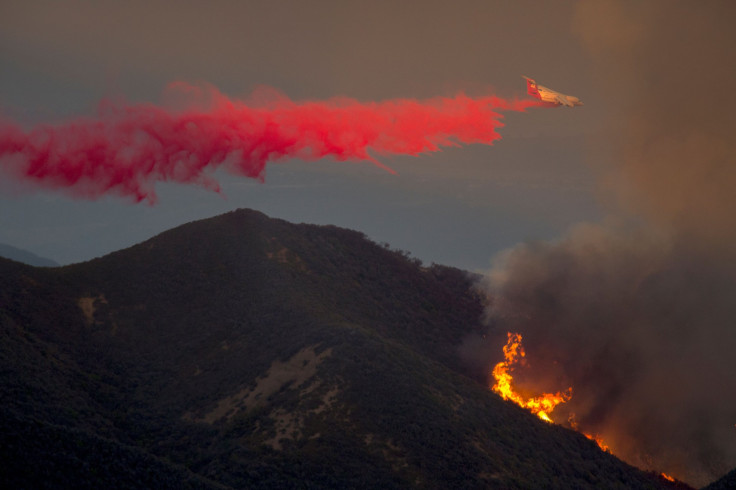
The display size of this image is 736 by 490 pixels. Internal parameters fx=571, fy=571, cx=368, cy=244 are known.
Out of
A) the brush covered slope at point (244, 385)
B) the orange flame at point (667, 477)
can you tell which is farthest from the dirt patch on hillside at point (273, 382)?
the orange flame at point (667, 477)

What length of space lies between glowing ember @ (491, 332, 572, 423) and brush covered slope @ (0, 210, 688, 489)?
583 cm

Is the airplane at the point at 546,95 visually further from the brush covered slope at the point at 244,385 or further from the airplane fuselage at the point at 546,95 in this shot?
the brush covered slope at the point at 244,385

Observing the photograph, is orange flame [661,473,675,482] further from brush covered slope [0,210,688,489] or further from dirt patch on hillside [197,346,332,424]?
dirt patch on hillside [197,346,332,424]

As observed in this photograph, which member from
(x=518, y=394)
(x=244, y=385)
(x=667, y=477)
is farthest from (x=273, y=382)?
(x=667, y=477)

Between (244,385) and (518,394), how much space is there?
35.4 m

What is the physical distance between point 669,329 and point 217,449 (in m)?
63.0

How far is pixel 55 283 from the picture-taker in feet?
216

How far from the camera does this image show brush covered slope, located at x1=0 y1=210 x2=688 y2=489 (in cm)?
4081

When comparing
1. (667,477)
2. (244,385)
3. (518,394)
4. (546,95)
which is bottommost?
(244,385)

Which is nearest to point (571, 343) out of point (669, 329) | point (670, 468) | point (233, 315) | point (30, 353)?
point (669, 329)

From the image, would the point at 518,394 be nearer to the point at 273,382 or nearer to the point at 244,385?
the point at 273,382

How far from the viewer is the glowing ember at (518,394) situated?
69188 millimetres

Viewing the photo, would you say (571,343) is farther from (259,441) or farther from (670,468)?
(259,441)

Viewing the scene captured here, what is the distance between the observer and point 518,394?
233 ft
